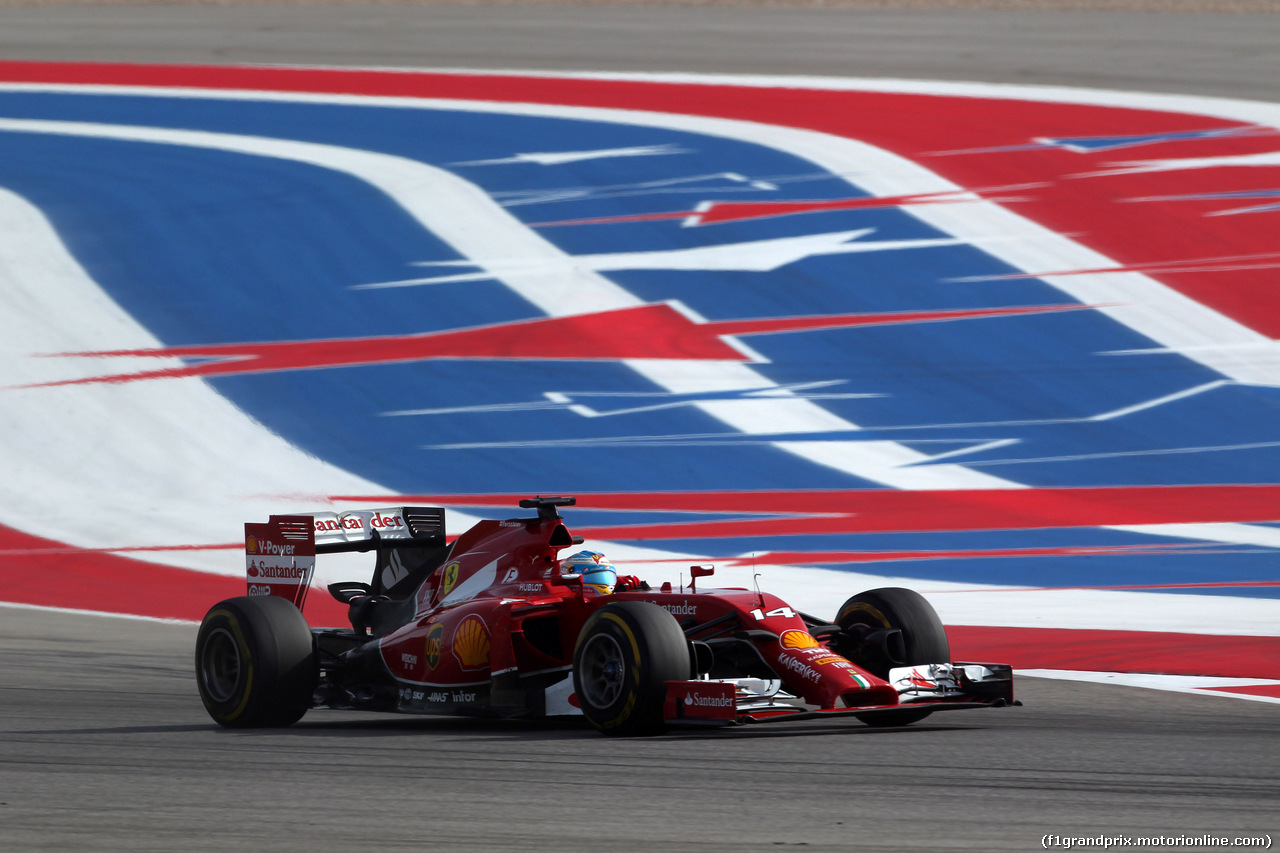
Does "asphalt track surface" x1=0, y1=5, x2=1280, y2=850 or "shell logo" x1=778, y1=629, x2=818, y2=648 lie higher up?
"shell logo" x1=778, y1=629, x2=818, y2=648

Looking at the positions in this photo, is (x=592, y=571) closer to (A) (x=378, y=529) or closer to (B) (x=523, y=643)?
(B) (x=523, y=643)

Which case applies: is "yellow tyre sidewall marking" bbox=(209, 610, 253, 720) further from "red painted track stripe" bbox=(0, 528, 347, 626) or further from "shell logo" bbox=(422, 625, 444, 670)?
"red painted track stripe" bbox=(0, 528, 347, 626)

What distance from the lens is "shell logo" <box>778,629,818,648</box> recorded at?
9.04 meters

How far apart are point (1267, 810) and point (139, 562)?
13.5 meters

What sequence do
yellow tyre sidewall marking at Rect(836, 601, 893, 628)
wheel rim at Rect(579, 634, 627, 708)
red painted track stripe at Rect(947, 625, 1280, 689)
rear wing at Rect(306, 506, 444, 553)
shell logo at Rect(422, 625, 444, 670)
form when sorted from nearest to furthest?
1. wheel rim at Rect(579, 634, 627, 708)
2. yellow tyre sidewall marking at Rect(836, 601, 893, 628)
3. shell logo at Rect(422, 625, 444, 670)
4. rear wing at Rect(306, 506, 444, 553)
5. red painted track stripe at Rect(947, 625, 1280, 689)

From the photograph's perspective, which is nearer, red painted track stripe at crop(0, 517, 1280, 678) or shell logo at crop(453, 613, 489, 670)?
shell logo at crop(453, 613, 489, 670)

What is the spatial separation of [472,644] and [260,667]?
1232mm

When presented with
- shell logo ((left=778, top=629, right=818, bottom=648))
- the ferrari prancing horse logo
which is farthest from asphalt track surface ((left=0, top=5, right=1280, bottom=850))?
the ferrari prancing horse logo

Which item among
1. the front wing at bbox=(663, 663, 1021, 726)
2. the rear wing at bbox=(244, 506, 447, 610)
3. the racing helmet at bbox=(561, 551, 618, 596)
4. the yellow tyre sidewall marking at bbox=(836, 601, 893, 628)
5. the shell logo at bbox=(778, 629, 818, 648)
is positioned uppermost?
the rear wing at bbox=(244, 506, 447, 610)

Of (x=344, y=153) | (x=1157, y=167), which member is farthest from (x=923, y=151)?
(x=344, y=153)

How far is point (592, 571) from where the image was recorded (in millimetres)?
9883

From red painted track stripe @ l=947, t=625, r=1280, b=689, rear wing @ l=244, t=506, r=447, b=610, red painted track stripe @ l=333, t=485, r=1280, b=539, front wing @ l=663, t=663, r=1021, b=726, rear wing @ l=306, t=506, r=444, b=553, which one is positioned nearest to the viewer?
front wing @ l=663, t=663, r=1021, b=726

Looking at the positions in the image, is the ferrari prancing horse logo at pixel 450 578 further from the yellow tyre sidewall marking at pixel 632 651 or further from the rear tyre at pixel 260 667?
the yellow tyre sidewall marking at pixel 632 651

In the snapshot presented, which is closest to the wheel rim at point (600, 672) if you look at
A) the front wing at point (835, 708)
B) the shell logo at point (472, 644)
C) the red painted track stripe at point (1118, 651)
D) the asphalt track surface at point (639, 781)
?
the asphalt track surface at point (639, 781)
